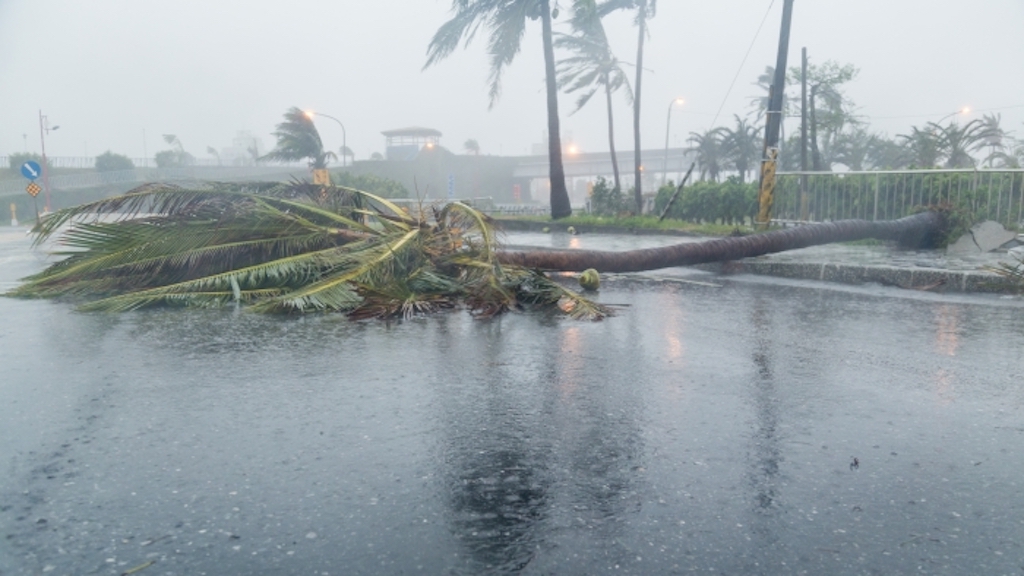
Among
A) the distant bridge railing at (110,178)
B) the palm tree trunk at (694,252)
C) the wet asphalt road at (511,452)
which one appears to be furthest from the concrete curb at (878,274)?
the distant bridge railing at (110,178)

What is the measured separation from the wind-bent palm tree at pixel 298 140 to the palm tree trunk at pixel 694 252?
2995cm

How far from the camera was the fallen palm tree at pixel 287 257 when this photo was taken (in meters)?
7.45

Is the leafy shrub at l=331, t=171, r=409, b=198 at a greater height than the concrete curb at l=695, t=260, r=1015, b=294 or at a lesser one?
greater

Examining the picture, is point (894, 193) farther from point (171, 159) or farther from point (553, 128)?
point (171, 159)

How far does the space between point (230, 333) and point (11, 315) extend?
2646 mm

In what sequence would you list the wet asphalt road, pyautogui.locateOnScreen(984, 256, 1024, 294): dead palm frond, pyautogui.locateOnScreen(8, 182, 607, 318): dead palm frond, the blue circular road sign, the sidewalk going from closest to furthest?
1. the wet asphalt road
2. pyautogui.locateOnScreen(8, 182, 607, 318): dead palm frond
3. pyautogui.locateOnScreen(984, 256, 1024, 294): dead palm frond
4. the sidewalk
5. the blue circular road sign

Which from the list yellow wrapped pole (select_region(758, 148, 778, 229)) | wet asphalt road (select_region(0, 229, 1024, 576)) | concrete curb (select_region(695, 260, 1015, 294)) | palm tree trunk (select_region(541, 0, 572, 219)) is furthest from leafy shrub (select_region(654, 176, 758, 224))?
wet asphalt road (select_region(0, 229, 1024, 576))

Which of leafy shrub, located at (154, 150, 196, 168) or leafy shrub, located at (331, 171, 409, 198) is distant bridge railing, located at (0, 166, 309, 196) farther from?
leafy shrub, located at (331, 171, 409, 198)

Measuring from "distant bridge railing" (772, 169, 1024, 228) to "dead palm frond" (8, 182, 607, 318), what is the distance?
9011 millimetres

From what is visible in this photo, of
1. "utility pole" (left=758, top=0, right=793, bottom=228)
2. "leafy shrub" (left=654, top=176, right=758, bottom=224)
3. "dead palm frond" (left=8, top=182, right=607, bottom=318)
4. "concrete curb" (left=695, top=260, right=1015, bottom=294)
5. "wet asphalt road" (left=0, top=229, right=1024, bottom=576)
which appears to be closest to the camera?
"wet asphalt road" (left=0, top=229, right=1024, bottom=576)

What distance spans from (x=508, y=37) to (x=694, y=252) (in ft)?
57.4

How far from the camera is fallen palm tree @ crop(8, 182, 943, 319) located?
745 centimetres

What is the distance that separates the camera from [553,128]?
86.8ft

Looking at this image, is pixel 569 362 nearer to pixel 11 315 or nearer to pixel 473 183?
pixel 11 315
